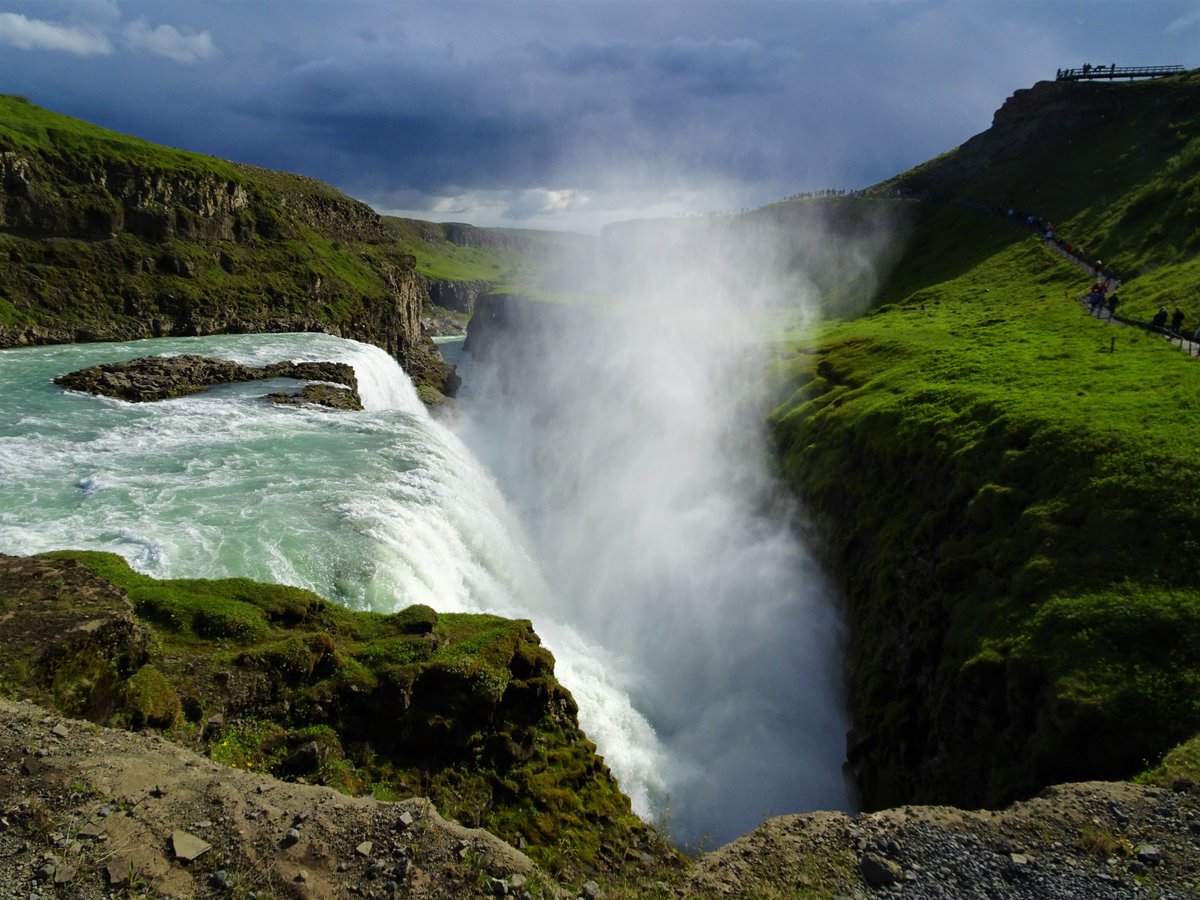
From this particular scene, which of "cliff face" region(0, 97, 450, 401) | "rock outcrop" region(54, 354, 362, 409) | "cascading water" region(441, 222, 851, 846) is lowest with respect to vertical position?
"cascading water" region(441, 222, 851, 846)

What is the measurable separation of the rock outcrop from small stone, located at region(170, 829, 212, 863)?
35437 millimetres

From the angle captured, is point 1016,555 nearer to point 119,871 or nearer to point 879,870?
point 879,870

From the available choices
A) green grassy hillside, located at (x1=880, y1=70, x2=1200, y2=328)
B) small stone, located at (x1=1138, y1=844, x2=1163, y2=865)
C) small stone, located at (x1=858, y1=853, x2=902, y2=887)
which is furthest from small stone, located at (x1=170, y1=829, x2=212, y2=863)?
green grassy hillside, located at (x1=880, y1=70, x2=1200, y2=328)

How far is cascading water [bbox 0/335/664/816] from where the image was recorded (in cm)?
1902

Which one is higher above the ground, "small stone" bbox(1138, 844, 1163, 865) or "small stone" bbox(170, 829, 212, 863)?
"small stone" bbox(170, 829, 212, 863)

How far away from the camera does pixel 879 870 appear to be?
9586mm

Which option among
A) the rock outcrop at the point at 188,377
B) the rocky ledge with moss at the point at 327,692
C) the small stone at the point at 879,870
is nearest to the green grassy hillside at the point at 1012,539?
the small stone at the point at 879,870

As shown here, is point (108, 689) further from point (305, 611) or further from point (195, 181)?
point (195, 181)

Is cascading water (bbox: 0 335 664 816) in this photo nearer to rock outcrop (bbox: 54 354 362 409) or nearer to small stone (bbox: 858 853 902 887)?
rock outcrop (bbox: 54 354 362 409)

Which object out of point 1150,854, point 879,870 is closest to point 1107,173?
point 1150,854

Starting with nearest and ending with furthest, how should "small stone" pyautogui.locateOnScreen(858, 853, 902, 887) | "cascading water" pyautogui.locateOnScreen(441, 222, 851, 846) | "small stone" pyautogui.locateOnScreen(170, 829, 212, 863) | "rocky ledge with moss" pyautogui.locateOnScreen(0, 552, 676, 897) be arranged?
"small stone" pyautogui.locateOnScreen(170, 829, 212, 863)
"small stone" pyautogui.locateOnScreen(858, 853, 902, 887)
"rocky ledge with moss" pyautogui.locateOnScreen(0, 552, 676, 897)
"cascading water" pyautogui.locateOnScreen(441, 222, 851, 846)

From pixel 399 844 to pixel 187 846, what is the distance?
95.9 inches

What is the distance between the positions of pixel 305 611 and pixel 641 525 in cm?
2558

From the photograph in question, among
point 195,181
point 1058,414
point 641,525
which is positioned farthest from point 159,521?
point 195,181
